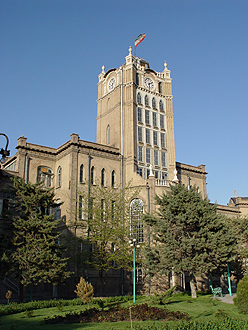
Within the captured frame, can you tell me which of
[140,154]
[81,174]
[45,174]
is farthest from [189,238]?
[45,174]

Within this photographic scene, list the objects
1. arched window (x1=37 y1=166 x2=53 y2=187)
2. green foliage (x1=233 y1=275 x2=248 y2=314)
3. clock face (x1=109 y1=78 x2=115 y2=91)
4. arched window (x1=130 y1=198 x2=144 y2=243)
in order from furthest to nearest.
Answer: clock face (x1=109 y1=78 x2=115 y2=91) < arched window (x1=37 y1=166 x2=53 y2=187) < arched window (x1=130 y1=198 x2=144 y2=243) < green foliage (x1=233 y1=275 x2=248 y2=314)

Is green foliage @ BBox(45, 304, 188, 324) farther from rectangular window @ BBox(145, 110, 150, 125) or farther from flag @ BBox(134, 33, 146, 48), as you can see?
flag @ BBox(134, 33, 146, 48)

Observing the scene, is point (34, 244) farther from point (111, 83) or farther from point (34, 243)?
point (111, 83)

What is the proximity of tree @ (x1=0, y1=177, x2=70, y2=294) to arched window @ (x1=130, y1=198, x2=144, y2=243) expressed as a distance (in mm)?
8557

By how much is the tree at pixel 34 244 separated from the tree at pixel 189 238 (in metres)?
7.79

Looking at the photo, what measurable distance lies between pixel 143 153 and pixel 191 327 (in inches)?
1184

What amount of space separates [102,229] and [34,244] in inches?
265

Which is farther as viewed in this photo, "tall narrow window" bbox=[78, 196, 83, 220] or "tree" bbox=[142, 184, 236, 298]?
"tall narrow window" bbox=[78, 196, 83, 220]

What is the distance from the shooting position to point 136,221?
34.2 metres

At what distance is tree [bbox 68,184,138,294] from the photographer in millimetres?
30969

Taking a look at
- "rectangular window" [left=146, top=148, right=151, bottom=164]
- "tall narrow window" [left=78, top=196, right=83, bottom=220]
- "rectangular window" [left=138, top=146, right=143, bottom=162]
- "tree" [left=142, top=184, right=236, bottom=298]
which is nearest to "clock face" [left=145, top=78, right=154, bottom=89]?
"rectangular window" [left=146, top=148, right=151, bottom=164]

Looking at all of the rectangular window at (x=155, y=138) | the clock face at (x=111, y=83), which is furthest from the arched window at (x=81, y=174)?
the clock face at (x=111, y=83)

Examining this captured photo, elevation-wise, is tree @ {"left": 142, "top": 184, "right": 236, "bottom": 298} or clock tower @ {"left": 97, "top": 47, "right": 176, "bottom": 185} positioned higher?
clock tower @ {"left": 97, "top": 47, "right": 176, "bottom": 185}

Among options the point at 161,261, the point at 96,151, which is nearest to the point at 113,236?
the point at 161,261
